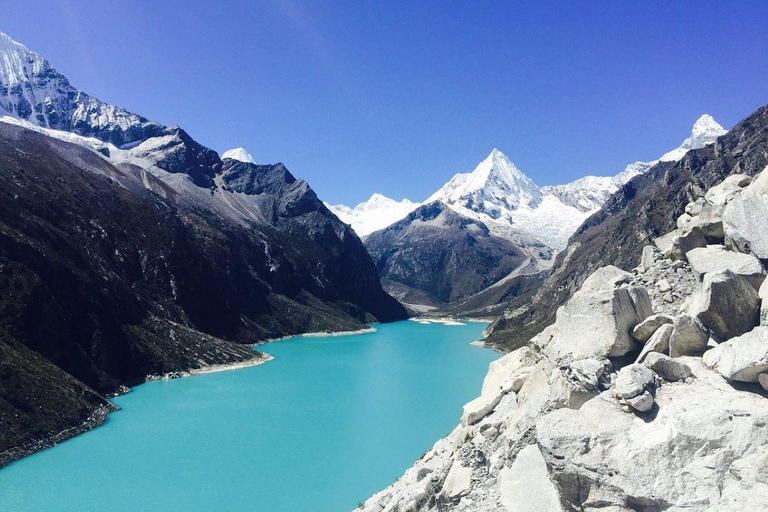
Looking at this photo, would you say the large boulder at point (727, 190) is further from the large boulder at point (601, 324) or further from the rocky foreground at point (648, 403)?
the large boulder at point (601, 324)


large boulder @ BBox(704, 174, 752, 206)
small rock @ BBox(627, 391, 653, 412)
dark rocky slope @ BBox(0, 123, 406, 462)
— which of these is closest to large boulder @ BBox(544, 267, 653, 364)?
small rock @ BBox(627, 391, 653, 412)

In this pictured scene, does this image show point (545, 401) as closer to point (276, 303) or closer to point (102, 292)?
point (102, 292)

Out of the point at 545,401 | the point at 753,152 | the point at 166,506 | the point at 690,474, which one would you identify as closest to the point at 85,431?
the point at 166,506

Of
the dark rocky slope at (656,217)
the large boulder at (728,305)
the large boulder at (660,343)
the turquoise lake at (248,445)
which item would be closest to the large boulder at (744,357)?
the large boulder at (728,305)

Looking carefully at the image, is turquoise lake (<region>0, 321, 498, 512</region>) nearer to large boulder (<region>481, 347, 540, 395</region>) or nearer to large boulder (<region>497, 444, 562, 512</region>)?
large boulder (<region>481, 347, 540, 395</region>)

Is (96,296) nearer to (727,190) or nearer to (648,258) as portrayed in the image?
(648,258)

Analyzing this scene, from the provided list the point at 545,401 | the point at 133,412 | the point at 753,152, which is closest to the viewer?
the point at 545,401

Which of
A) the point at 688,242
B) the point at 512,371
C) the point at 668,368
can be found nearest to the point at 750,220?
the point at 688,242
